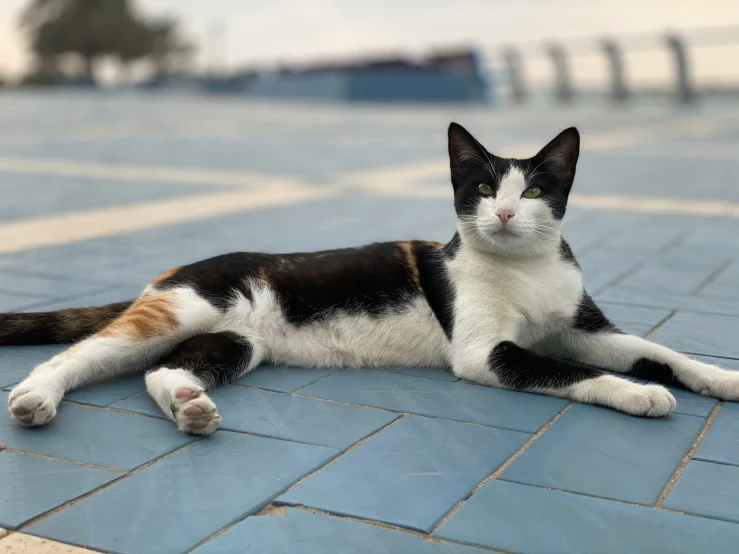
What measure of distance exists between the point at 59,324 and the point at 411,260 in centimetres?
141

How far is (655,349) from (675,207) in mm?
Answer: 5013

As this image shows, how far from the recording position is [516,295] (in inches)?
141

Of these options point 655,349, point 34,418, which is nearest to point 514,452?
point 655,349

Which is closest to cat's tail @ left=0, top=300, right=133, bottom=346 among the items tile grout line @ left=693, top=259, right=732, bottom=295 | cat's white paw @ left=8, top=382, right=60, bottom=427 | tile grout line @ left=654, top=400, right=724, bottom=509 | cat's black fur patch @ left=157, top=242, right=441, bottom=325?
cat's black fur patch @ left=157, top=242, right=441, bottom=325

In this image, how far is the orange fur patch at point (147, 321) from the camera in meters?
3.37

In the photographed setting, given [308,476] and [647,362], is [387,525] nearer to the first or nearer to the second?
[308,476]

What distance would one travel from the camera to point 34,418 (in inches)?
Answer: 118

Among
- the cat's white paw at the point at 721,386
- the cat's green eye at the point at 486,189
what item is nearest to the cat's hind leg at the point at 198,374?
the cat's green eye at the point at 486,189

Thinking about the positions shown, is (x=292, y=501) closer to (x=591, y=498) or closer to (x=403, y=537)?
(x=403, y=537)

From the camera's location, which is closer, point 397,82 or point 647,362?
point 647,362

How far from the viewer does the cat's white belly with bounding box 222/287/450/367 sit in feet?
12.2

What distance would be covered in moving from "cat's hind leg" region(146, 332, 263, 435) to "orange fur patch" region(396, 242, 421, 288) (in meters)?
0.67

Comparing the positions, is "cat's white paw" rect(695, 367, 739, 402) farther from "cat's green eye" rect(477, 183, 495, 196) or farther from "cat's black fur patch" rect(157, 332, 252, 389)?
"cat's black fur patch" rect(157, 332, 252, 389)

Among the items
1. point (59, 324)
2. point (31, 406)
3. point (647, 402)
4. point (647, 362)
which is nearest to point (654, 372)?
point (647, 362)
